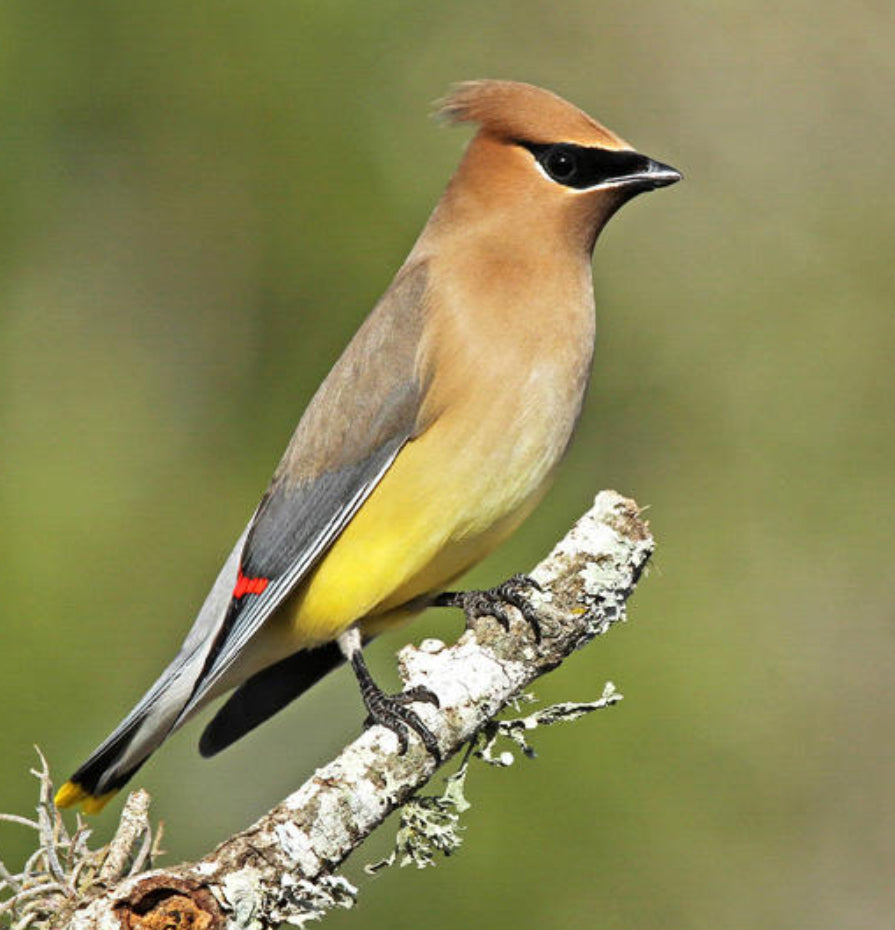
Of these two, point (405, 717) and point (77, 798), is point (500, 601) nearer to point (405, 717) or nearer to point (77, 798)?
point (405, 717)

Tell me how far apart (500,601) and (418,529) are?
0.28m

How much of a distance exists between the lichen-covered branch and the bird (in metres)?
0.32

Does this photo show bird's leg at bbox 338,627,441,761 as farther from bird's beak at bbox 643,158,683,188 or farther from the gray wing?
bird's beak at bbox 643,158,683,188

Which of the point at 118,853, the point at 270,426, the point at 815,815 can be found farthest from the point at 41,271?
the point at 118,853

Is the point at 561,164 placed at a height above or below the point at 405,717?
above

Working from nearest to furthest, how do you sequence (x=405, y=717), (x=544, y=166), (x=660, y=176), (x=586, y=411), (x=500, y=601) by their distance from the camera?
(x=405, y=717), (x=500, y=601), (x=660, y=176), (x=544, y=166), (x=586, y=411)

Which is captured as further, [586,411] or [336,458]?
[586,411]

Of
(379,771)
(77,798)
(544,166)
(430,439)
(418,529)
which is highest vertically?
(544,166)

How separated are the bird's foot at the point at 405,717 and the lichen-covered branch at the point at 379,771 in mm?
15

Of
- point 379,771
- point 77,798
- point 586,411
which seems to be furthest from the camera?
point 586,411

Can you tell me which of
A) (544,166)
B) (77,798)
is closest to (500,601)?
(77,798)

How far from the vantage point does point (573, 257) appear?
4.55 m

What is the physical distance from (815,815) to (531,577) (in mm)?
2162

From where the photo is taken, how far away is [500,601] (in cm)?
412
